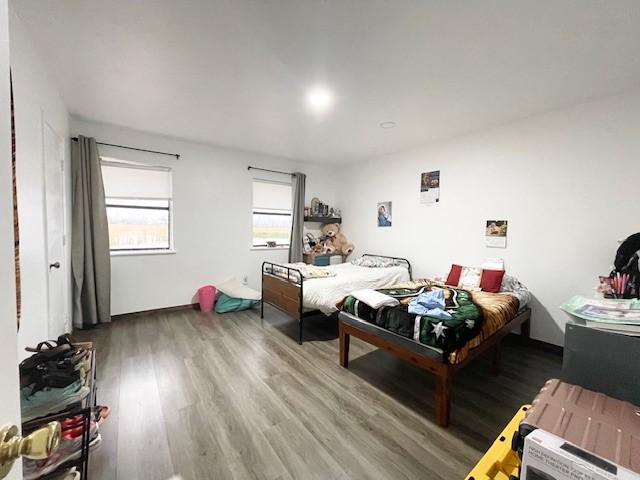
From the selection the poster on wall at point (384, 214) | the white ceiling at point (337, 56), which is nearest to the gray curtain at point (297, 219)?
the poster on wall at point (384, 214)

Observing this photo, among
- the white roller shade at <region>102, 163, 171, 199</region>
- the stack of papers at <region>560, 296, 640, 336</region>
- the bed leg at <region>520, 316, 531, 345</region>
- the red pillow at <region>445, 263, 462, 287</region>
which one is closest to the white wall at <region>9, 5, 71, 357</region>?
the white roller shade at <region>102, 163, 171, 199</region>

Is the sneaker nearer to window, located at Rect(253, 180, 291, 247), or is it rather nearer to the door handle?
the door handle

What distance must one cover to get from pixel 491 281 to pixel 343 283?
1.65m

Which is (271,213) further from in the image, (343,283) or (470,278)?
(470,278)

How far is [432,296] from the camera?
2.39 m

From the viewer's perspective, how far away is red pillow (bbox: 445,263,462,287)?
11.1 feet

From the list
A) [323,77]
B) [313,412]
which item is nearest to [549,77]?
[323,77]

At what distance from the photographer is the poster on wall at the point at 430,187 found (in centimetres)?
390

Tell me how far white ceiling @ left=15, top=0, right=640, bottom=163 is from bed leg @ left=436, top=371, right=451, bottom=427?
2268mm

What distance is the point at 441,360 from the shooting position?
6.04ft

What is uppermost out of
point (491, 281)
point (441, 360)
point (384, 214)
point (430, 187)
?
point (430, 187)

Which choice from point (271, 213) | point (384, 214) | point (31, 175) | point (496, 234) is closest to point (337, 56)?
point (31, 175)

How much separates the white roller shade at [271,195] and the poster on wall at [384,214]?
5.52ft

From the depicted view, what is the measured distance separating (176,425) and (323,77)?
110 inches
